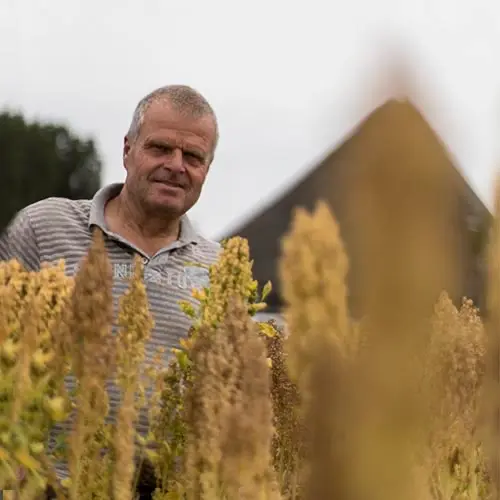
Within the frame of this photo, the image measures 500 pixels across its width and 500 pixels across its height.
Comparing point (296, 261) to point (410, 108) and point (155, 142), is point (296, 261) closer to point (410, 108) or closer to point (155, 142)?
point (410, 108)

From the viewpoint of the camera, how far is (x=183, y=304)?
2.81 ft

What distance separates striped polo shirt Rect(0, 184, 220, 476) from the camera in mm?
1391

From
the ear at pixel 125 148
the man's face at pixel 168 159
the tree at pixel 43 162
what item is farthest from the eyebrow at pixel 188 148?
the tree at pixel 43 162

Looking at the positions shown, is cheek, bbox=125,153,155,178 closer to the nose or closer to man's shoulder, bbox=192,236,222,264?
the nose

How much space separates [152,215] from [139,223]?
0.04 metres

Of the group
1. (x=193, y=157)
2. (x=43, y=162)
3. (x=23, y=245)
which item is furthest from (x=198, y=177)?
(x=43, y=162)

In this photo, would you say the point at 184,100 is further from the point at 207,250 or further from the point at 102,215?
the point at 207,250

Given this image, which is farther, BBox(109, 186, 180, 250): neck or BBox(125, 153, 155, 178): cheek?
BBox(109, 186, 180, 250): neck

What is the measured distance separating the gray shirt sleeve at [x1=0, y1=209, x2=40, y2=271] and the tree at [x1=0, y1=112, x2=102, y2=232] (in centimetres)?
1249

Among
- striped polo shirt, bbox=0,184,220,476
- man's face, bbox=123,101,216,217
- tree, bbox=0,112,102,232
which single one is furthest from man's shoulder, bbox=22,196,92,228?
tree, bbox=0,112,102,232

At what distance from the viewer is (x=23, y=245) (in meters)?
1.44

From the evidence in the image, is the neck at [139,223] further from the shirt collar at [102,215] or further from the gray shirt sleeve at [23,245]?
the gray shirt sleeve at [23,245]

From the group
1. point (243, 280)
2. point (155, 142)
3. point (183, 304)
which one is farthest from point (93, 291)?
point (155, 142)

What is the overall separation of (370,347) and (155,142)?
48.2 inches
